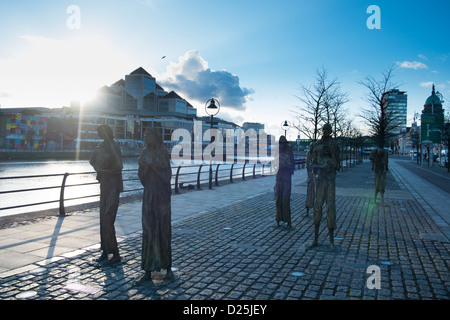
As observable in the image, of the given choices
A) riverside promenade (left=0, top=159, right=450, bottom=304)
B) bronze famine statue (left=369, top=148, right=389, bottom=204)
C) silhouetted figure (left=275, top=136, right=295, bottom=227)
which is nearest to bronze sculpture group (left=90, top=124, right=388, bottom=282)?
riverside promenade (left=0, top=159, right=450, bottom=304)

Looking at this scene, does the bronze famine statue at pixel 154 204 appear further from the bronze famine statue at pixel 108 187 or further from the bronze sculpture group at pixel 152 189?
the bronze famine statue at pixel 108 187

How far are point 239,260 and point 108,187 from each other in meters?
2.32

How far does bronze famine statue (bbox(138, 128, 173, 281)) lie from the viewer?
4.58 metres

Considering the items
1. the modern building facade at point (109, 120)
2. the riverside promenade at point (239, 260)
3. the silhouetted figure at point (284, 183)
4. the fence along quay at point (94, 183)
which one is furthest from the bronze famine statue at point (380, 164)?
the modern building facade at point (109, 120)

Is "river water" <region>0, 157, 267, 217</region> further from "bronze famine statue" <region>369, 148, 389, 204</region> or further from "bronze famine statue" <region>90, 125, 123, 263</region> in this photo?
"bronze famine statue" <region>369, 148, 389, 204</region>

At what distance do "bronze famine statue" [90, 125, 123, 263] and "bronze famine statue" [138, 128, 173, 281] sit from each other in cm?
93

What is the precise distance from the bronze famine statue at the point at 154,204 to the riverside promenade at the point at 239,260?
322 mm

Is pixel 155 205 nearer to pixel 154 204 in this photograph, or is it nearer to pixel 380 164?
pixel 154 204

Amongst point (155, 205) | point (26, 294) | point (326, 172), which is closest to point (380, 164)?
point (326, 172)

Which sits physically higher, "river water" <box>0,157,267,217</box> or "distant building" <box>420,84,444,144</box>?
"distant building" <box>420,84,444,144</box>

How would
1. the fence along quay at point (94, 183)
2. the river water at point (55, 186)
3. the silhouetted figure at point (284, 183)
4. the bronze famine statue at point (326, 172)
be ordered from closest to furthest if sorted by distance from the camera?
the bronze famine statue at point (326, 172), the silhouetted figure at point (284, 183), the fence along quay at point (94, 183), the river water at point (55, 186)

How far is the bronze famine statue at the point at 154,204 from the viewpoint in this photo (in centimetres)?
458

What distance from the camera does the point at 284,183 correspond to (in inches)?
320

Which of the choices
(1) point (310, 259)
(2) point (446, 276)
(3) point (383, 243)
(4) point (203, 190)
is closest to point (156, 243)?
(1) point (310, 259)
